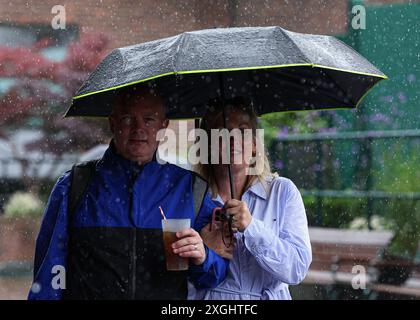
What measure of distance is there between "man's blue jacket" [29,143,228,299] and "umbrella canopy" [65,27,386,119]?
39 centimetres

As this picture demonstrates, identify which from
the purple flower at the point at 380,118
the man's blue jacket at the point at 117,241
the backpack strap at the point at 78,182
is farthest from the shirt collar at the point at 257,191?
the purple flower at the point at 380,118

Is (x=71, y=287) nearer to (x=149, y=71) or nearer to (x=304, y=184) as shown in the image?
(x=149, y=71)

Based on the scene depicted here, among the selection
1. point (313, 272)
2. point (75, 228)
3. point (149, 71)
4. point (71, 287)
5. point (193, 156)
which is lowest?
point (313, 272)

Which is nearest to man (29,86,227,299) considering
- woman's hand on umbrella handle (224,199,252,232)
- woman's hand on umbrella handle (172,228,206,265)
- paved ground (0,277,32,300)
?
woman's hand on umbrella handle (172,228,206,265)

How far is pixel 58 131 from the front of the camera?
8.65m

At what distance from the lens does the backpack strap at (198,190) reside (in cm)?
365

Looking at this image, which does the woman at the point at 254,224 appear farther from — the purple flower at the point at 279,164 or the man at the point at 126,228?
the purple flower at the point at 279,164

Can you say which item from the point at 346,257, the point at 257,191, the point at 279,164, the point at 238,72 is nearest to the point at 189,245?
the point at 257,191

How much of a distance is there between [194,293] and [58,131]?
524 cm

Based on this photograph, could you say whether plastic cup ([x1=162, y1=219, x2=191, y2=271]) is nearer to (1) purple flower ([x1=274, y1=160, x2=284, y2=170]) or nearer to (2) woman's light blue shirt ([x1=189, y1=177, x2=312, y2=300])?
(2) woman's light blue shirt ([x1=189, y1=177, x2=312, y2=300])

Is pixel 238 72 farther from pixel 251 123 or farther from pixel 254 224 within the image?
pixel 254 224
